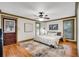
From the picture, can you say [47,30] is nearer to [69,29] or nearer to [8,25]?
[69,29]

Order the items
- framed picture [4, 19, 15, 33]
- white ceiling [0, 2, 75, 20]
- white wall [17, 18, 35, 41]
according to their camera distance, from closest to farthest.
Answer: white ceiling [0, 2, 75, 20] < framed picture [4, 19, 15, 33] < white wall [17, 18, 35, 41]

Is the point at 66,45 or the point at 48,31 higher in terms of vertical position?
the point at 48,31

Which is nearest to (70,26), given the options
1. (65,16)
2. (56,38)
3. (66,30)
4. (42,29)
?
(66,30)

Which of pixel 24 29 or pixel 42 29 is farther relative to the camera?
pixel 24 29

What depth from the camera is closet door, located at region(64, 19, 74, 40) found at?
9.98 ft

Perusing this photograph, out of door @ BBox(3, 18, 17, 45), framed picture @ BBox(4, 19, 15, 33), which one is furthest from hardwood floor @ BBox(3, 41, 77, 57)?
framed picture @ BBox(4, 19, 15, 33)

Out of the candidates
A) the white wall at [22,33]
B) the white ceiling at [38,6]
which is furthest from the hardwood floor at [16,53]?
the white ceiling at [38,6]

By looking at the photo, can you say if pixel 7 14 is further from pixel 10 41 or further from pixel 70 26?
pixel 70 26

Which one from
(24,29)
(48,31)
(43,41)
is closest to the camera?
(48,31)

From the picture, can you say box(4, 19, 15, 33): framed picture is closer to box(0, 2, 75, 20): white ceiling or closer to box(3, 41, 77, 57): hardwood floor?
box(0, 2, 75, 20): white ceiling

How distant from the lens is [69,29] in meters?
3.17

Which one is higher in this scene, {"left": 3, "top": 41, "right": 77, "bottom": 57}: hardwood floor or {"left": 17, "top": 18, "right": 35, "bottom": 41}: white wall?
{"left": 17, "top": 18, "right": 35, "bottom": 41}: white wall

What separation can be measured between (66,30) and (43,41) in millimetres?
1199

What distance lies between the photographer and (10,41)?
366cm
